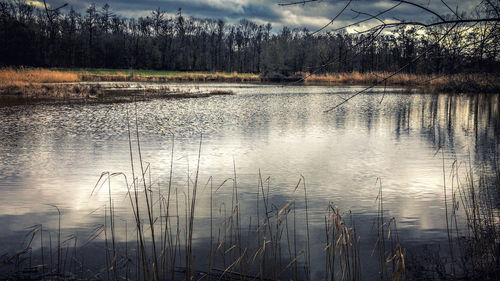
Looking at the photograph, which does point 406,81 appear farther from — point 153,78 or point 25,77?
point 25,77

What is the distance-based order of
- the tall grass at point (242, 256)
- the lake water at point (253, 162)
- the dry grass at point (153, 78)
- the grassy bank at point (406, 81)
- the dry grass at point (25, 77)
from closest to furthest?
the tall grass at point (242, 256), the lake water at point (253, 162), the grassy bank at point (406, 81), the dry grass at point (25, 77), the dry grass at point (153, 78)

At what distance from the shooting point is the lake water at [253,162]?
420 centimetres

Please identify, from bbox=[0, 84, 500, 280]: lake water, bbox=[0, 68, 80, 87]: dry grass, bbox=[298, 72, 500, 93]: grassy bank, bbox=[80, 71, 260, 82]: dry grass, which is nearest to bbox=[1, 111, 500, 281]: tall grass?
bbox=[0, 84, 500, 280]: lake water

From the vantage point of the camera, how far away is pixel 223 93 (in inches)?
961

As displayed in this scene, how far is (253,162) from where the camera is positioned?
7.00 metres

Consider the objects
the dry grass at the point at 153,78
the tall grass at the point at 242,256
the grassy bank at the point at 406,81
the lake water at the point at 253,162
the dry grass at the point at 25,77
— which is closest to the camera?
the tall grass at the point at 242,256

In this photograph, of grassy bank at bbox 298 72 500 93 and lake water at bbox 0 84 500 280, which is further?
grassy bank at bbox 298 72 500 93

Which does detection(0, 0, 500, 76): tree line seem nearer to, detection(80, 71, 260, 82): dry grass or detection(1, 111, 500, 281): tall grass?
detection(80, 71, 260, 82): dry grass

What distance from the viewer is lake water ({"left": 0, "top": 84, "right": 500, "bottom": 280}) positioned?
4.20 m

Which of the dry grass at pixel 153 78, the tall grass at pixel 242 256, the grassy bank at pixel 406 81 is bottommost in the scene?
the tall grass at pixel 242 256

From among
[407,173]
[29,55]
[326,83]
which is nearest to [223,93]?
[326,83]

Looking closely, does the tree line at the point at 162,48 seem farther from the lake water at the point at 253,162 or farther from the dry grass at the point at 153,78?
the lake water at the point at 253,162

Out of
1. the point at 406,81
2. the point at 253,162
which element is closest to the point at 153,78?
the point at 406,81

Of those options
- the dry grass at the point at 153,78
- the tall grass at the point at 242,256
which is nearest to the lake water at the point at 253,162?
the tall grass at the point at 242,256
